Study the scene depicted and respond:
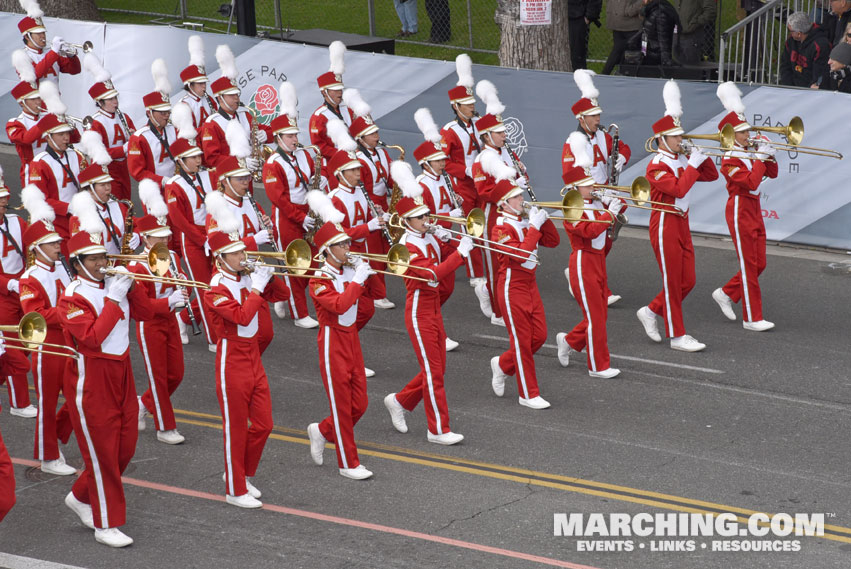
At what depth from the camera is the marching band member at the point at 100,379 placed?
305 inches

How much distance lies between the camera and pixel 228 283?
27.0 feet

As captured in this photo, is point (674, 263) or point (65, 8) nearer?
point (674, 263)

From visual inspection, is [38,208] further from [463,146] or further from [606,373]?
[463,146]

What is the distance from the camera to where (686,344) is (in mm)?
11492

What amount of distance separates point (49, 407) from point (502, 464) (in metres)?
3.41

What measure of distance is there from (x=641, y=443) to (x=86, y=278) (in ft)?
14.4

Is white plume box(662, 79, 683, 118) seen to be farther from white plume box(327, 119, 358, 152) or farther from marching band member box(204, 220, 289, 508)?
marching band member box(204, 220, 289, 508)

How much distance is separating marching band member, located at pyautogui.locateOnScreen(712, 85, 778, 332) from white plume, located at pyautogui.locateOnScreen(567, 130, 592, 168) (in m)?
1.53

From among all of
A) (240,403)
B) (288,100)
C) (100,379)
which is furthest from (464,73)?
(100,379)

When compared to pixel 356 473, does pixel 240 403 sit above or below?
above

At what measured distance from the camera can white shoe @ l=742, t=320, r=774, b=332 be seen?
39.1 feet

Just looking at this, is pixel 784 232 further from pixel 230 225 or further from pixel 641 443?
pixel 230 225

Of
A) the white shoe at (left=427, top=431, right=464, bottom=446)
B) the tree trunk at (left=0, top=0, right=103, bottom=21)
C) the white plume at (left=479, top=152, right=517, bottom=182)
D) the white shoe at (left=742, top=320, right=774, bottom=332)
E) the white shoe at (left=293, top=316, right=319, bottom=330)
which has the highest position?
the tree trunk at (left=0, top=0, right=103, bottom=21)

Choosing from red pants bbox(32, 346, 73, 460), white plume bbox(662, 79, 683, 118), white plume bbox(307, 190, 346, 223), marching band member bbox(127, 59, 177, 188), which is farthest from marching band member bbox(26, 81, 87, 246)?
white plume bbox(662, 79, 683, 118)
